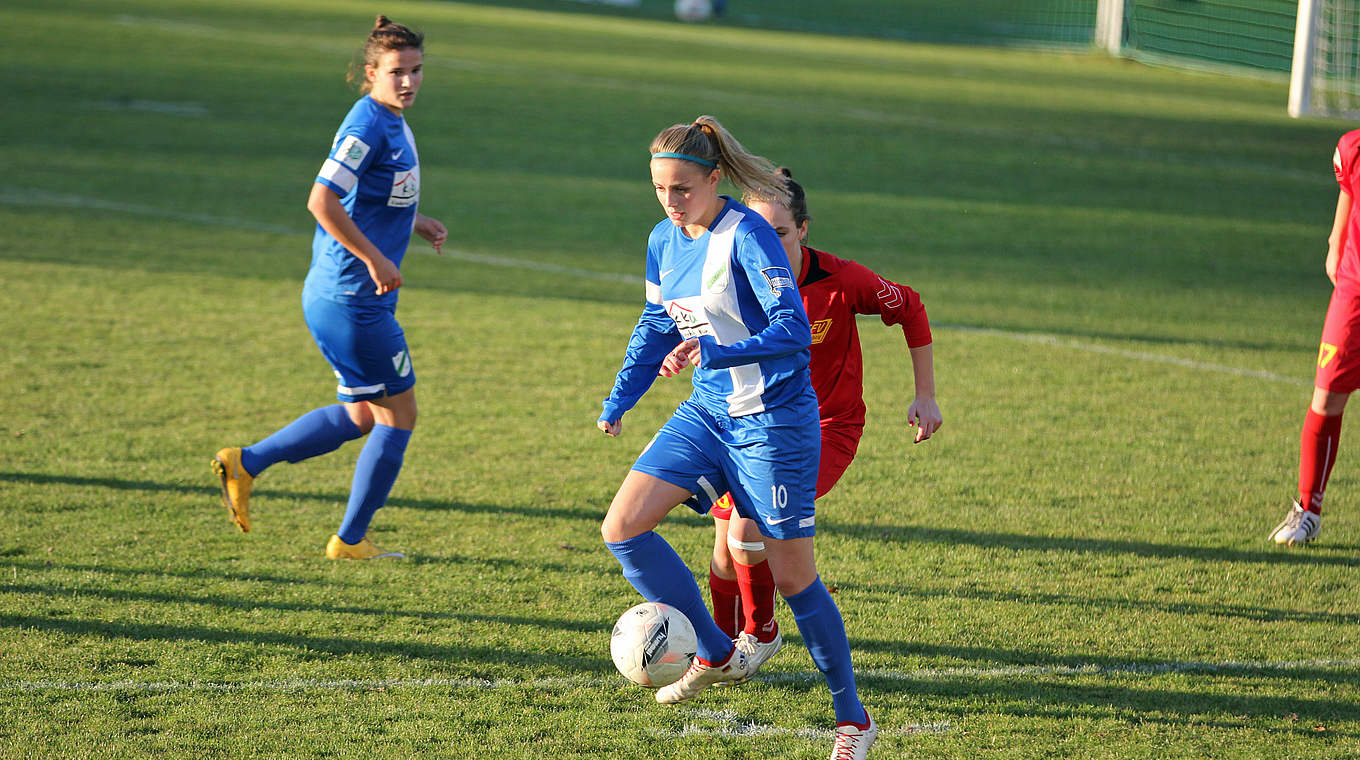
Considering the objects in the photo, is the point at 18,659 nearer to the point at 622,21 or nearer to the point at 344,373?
the point at 344,373

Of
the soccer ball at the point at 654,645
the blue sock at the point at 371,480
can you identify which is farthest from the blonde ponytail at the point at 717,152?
the blue sock at the point at 371,480

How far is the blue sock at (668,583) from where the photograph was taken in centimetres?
397

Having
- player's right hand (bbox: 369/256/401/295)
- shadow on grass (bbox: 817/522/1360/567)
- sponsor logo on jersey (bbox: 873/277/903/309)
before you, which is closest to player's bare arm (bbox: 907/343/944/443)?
sponsor logo on jersey (bbox: 873/277/903/309)

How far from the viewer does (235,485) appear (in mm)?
5484

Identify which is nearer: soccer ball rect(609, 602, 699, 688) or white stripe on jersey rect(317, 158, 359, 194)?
soccer ball rect(609, 602, 699, 688)

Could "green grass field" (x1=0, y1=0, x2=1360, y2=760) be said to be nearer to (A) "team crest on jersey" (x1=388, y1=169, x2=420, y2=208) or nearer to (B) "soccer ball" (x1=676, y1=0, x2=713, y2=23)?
(A) "team crest on jersey" (x1=388, y1=169, x2=420, y2=208)

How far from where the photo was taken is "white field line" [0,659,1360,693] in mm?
4227

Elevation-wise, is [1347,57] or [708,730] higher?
[1347,57]

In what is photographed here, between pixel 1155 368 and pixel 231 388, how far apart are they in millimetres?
6017

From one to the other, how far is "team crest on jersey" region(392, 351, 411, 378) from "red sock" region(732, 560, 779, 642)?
1.68 meters

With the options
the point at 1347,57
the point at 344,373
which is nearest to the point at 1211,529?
the point at 344,373

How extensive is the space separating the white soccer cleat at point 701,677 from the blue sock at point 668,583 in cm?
3

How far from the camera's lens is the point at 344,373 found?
531cm

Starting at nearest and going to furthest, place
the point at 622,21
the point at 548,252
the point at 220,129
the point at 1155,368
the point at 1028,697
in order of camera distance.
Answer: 1. the point at 1028,697
2. the point at 1155,368
3. the point at 548,252
4. the point at 220,129
5. the point at 622,21
